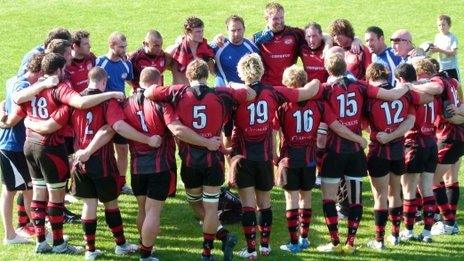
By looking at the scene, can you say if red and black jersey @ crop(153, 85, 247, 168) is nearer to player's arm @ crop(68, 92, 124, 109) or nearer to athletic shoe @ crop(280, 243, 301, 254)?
player's arm @ crop(68, 92, 124, 109)

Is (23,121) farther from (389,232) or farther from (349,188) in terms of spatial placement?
(389,232)

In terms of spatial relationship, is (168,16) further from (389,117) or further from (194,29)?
(389,117)

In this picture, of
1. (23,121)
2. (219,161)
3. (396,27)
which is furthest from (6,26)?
(219,161)

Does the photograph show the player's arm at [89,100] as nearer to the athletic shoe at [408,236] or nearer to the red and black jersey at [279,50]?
the red and black jersey at [279,50]

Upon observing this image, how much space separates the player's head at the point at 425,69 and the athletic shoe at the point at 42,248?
4.59m

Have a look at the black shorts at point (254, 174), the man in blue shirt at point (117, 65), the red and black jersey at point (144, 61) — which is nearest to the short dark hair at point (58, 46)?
the man in blue shirt at point (117, 65)

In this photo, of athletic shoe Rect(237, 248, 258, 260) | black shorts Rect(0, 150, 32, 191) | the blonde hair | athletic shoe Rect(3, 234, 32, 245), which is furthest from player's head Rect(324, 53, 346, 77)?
athletic shoe Rect(3, 234, 32, 245)

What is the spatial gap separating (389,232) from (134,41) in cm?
1346

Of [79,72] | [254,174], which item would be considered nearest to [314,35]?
[254,174]

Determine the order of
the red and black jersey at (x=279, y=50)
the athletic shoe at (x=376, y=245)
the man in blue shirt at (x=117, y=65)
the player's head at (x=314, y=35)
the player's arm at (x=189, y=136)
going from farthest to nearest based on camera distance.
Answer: the red and black jersey at (x=279, y=50) → the player's head at (x=314, y=35) → the man in blue shirt at (x=117, y=65) → the athletic shoe at (x=376, y=245) → the player's arm at (x=189, y=136)

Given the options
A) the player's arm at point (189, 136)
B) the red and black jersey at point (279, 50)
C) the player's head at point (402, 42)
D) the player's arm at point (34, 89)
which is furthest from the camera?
the red and black jersey at point (279, 50)

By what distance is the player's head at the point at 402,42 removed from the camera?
402 inches

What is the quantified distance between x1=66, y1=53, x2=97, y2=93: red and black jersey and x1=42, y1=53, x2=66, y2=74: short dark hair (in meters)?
1.53

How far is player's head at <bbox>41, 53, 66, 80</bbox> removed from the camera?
27.6 feet
